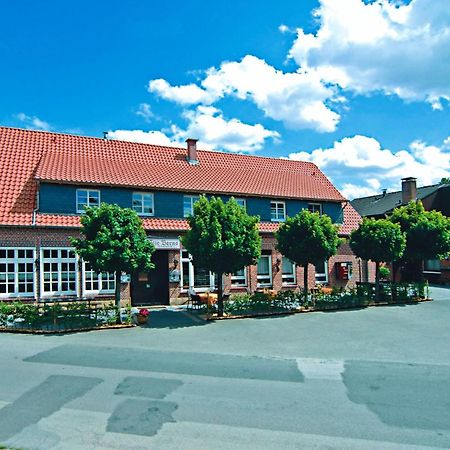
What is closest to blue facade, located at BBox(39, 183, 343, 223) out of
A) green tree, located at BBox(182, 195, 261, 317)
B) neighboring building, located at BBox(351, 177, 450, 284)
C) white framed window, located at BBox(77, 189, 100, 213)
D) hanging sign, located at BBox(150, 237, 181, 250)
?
white framed window, located at BBox(77, 189, 100, 213)

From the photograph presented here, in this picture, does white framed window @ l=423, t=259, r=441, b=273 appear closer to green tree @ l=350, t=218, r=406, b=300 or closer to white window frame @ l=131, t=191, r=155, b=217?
green tree @ l=350, t=218, r=406, b=300

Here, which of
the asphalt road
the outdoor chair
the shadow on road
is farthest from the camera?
the outdoor chair

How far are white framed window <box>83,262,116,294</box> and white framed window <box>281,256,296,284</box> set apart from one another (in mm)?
9572

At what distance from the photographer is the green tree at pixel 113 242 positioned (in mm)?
15938

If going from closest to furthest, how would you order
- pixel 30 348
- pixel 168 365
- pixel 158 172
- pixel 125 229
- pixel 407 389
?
1. pixel 407 389
2. pixel 168 365
3. pixel 30 348
4. pixel 125 229
5. pixel 158 172

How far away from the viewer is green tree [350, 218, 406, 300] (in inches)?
851

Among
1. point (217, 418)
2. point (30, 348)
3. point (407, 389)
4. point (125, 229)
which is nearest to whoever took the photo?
point (217, 418)

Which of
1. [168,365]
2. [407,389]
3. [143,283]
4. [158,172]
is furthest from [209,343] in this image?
[158,172]

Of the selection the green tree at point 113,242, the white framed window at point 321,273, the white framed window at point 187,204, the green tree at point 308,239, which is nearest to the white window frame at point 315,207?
the white framed window at point 321,273

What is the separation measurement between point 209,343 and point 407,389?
604 centimetres

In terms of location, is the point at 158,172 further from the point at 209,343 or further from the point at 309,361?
the point at 309,361

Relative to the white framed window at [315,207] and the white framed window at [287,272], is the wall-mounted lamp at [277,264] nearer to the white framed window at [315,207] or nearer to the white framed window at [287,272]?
the white framed window at [287,272]

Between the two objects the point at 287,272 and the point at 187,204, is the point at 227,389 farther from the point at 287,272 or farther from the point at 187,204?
the point at 287,272

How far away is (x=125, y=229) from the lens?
649 inches
